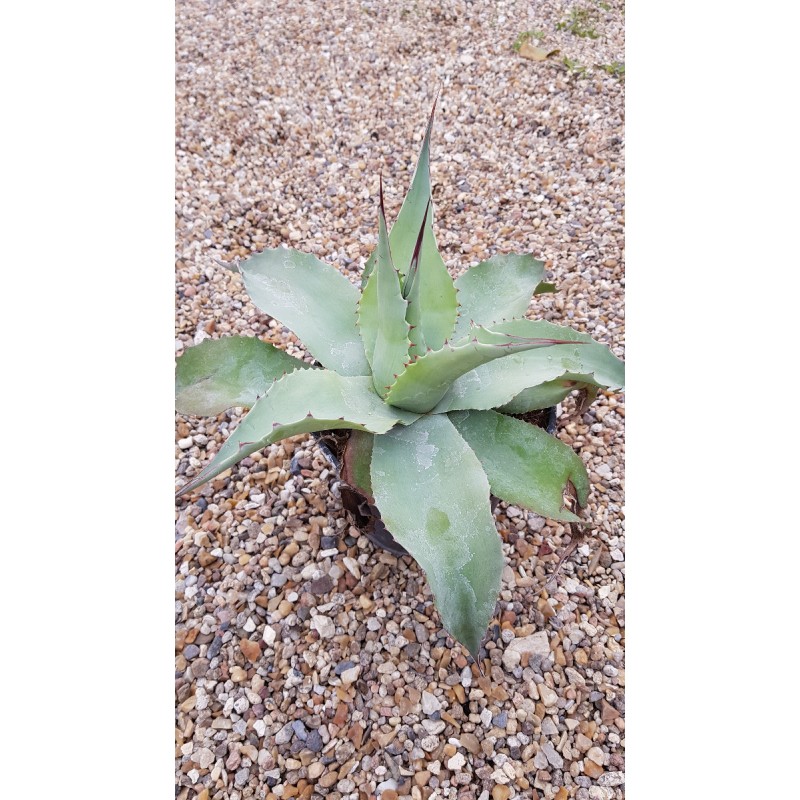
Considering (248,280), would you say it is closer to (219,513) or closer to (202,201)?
(219,513)

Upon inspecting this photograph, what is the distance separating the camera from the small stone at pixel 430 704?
1.31m

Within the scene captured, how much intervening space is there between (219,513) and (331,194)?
1.34 m

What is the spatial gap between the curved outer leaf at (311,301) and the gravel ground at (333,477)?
0.49 metres

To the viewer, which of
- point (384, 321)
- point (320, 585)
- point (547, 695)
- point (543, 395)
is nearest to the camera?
point (384, 321)

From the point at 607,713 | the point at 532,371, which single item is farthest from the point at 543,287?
the point at 607,713

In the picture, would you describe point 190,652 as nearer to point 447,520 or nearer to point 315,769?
point 315,769

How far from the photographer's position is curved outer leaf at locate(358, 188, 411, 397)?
1.05 meters

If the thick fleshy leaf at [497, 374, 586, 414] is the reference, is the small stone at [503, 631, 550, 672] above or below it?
below

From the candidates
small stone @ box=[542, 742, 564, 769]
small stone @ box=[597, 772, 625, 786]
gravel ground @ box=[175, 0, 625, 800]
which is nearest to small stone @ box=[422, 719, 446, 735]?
gravel ground @ box=[175, 0, 625, 800]

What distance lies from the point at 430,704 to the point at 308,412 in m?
0.73

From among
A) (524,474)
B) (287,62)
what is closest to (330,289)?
(524,474)

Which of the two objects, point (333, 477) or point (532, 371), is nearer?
point (532, 371)

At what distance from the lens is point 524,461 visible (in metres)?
1.17

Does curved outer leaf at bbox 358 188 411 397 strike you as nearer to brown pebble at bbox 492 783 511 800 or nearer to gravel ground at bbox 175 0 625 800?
gravel ground at bbox 175 0 625 800
